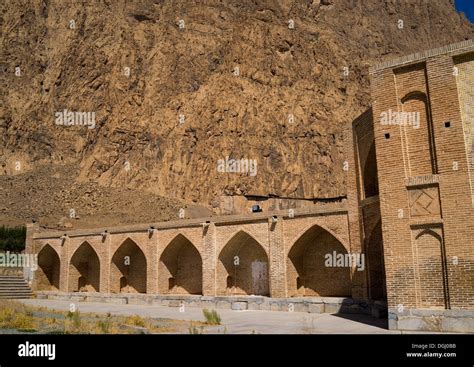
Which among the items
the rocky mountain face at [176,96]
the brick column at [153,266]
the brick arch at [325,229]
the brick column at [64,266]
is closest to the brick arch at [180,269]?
the brick column at [153,266]

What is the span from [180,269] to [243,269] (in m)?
3.94

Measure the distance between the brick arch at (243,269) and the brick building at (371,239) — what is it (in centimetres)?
5

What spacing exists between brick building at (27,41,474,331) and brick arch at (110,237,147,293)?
6 centimetres

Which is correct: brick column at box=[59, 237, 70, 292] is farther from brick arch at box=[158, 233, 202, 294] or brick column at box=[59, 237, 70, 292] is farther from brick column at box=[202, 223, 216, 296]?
brick column at box=[202, 223, 216, 296]

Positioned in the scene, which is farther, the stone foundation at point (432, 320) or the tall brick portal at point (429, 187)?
the tall brick portal at point (429, 187)

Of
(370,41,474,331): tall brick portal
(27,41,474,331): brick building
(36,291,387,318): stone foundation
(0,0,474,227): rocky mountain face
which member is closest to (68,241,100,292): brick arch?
(27,41,474,331): brick building

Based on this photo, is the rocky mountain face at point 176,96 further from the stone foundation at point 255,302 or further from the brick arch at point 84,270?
the stone foundation at point 255,302

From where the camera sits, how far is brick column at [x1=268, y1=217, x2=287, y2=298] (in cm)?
1892

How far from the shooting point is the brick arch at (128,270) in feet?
84.3

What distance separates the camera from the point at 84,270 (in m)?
28.9

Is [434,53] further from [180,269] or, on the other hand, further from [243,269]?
[180,269]

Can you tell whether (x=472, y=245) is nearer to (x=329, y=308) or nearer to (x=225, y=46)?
(x=329, y=308)

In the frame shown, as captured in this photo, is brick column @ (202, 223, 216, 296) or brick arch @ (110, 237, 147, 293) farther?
brick arch @ (110, 237, 147, 293)

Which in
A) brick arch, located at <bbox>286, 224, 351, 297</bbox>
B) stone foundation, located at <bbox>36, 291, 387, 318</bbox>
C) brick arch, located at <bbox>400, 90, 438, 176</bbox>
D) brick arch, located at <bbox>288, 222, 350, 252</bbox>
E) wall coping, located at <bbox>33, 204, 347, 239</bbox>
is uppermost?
brick arch, located at <bbox>400, 90, 438, 176</bbox>
